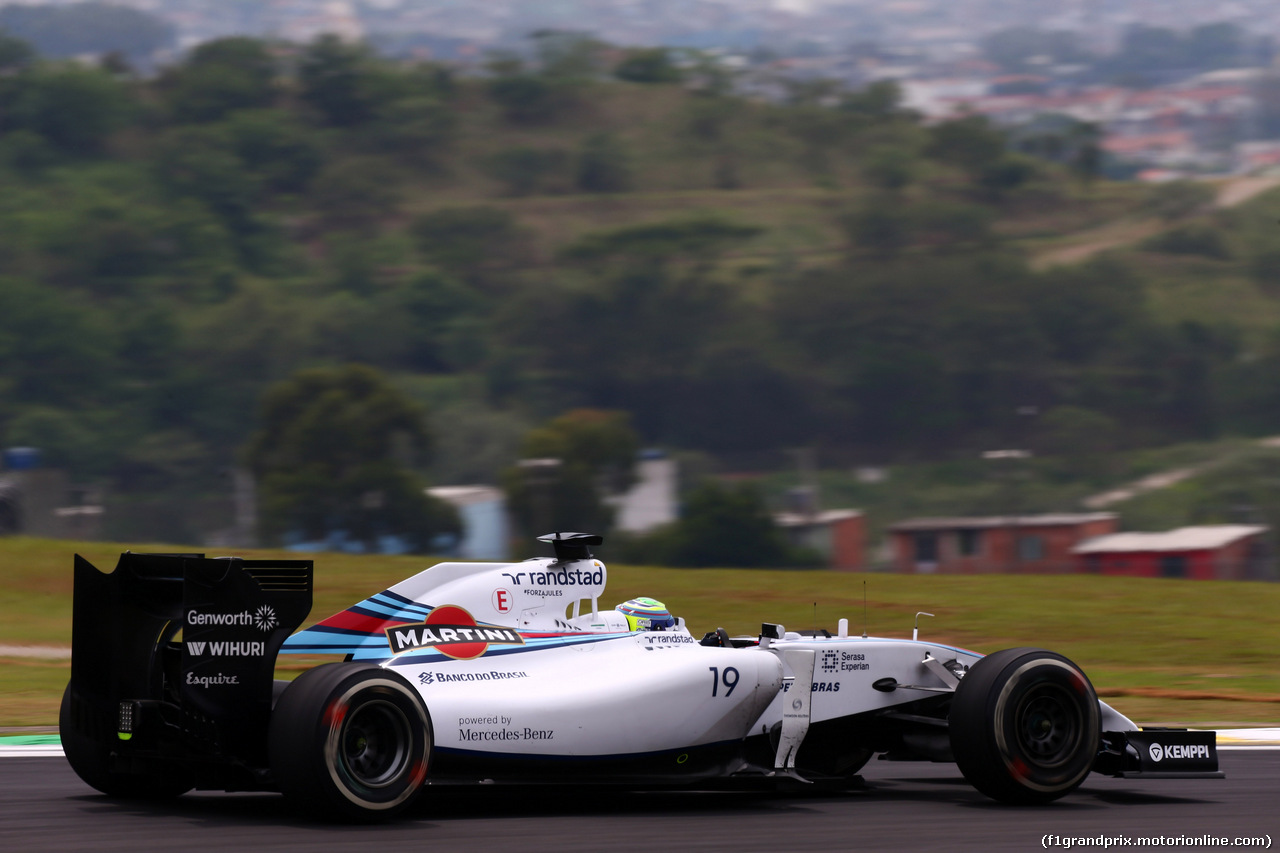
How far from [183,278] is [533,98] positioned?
51.5 metres

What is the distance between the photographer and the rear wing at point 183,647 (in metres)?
7.67

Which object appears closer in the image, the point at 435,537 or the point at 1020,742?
the point at 1020,742

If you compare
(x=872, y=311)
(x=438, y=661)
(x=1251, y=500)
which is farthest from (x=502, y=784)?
(x=872, y=311)

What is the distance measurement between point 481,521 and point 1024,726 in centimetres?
6708

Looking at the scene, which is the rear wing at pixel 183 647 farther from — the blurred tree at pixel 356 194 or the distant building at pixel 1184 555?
the blurred tree at pixel 356 194

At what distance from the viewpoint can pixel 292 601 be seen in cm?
793

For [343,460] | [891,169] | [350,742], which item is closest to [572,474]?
[343,460]

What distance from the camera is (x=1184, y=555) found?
62.4m

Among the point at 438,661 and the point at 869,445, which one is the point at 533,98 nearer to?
the point at 869,445

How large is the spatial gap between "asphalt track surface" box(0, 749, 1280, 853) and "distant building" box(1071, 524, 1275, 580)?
52.7m

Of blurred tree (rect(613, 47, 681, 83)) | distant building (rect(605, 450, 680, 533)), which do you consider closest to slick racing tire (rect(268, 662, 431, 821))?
distant building (rect(605, 450, 680, 533))

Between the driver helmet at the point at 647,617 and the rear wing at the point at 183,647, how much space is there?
1941 millimetres

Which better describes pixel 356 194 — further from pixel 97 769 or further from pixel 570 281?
pixel 97 769

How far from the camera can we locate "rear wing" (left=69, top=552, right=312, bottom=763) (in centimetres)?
767
